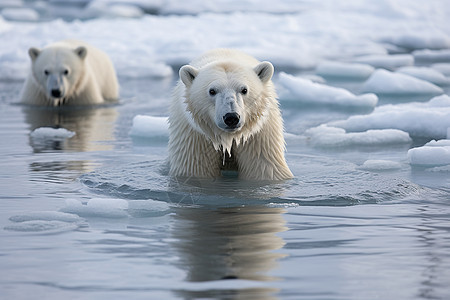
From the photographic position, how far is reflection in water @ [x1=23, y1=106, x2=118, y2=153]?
24.7ft

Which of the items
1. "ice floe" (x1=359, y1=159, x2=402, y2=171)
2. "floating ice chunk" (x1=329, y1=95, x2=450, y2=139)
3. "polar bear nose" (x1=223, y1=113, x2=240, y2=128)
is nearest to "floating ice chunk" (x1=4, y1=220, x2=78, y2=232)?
"polar bear nose" (x1=223, y1=113, x2=240, y2=128)

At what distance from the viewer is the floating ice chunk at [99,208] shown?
4.61 meters

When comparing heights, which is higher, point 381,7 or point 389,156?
point 381,7

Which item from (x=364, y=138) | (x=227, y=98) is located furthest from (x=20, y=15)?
(x=227, y=98)

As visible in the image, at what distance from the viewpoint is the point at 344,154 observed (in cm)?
693

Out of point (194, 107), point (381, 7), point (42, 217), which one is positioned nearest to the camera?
point (42, 217)

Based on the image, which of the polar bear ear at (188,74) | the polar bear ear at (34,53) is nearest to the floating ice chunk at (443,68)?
the polar bear ear at (34,53)

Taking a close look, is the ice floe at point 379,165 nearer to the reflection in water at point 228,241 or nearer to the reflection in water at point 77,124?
the reflection in water at point 228,241

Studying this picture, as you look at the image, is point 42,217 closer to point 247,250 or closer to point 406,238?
point 247,250

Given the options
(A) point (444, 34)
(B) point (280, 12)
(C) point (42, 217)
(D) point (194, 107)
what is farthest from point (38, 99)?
(B) point (280, 12)

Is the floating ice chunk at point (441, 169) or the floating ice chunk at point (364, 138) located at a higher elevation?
the floating ice chunk at point (364, 138)

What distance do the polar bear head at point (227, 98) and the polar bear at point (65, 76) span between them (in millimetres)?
4590

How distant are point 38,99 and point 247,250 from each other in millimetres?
6985

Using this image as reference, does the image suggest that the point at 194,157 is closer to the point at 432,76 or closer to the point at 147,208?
the point at 147,208
